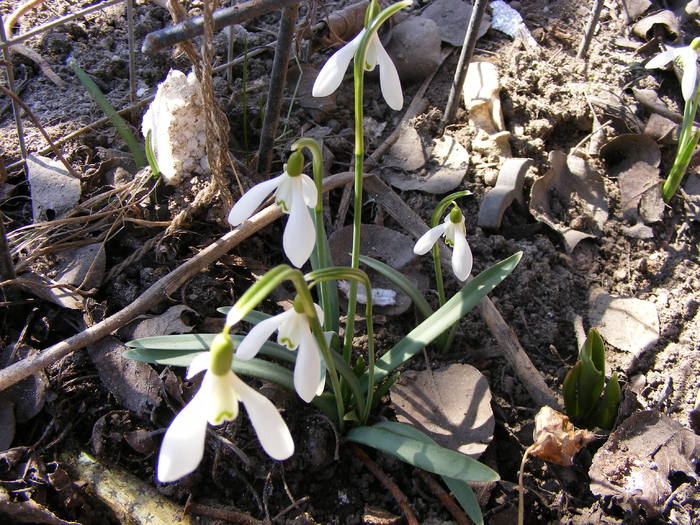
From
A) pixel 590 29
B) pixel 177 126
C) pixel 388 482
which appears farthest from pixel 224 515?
pixel 590 29

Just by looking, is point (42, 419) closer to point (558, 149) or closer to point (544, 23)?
point (558, 149)

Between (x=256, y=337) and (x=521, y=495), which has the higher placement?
(x=256, y=337)

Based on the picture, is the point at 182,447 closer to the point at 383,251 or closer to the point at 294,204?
the point at 294,204

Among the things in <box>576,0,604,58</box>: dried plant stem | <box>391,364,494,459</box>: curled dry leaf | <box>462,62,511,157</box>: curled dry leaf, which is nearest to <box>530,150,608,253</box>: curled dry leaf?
<box>462,62,511,157</box>: curled dry leaf

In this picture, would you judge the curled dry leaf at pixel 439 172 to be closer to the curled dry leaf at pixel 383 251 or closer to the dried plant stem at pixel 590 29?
the curled dry leaf at pixel 383 251

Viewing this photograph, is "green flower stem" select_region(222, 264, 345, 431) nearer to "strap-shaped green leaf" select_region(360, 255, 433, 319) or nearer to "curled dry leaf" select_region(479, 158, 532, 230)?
"strap-shaped green leaf" select_region(360, 255, 433, 319)

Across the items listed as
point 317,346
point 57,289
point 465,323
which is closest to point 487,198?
point 465,323

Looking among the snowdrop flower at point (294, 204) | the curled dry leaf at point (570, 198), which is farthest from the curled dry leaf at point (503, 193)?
the snowdrop flower at point (294, 204)
